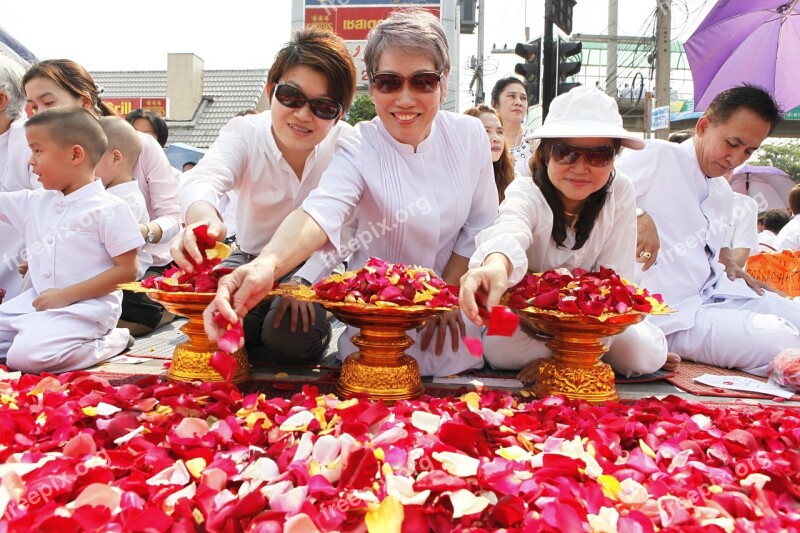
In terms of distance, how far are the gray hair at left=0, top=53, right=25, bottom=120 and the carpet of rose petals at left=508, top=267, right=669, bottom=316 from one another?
3.23 m

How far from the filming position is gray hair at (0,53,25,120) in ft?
12.3

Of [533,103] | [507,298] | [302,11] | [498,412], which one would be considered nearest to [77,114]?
[507,298]

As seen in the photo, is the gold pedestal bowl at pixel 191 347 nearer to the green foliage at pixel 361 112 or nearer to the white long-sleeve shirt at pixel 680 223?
the white long-sleeve shirt at pixel 680 223

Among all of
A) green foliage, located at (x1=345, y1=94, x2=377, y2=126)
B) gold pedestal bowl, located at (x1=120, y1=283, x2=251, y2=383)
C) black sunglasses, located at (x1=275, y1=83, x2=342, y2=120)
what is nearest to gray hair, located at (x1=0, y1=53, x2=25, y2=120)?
black sunglasses, located at (x1=275, y1=83, x2=342, y2=120)

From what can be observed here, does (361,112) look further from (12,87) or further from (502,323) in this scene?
(502,323)

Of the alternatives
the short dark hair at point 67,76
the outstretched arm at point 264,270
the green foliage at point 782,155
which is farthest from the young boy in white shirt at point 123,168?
the green foliage at point 782,155

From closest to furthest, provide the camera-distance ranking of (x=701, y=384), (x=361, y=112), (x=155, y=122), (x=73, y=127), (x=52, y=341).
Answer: (x=52, y=341)
(x=701, y=384)
(x=73, y=127)
(x=155, y=122)
(x=361, y=112)

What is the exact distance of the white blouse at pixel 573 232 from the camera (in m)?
2.56

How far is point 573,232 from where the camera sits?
2695 millimetres

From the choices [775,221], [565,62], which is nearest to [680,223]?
[565,62]

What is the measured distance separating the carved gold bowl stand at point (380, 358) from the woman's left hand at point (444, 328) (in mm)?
391

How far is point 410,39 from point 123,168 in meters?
2.36

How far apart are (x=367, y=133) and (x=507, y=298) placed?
95cm

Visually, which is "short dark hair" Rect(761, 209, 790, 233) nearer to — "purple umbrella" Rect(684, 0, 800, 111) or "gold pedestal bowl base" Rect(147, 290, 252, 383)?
"purple umbrella" Rect(684, 0, 800, 111)
